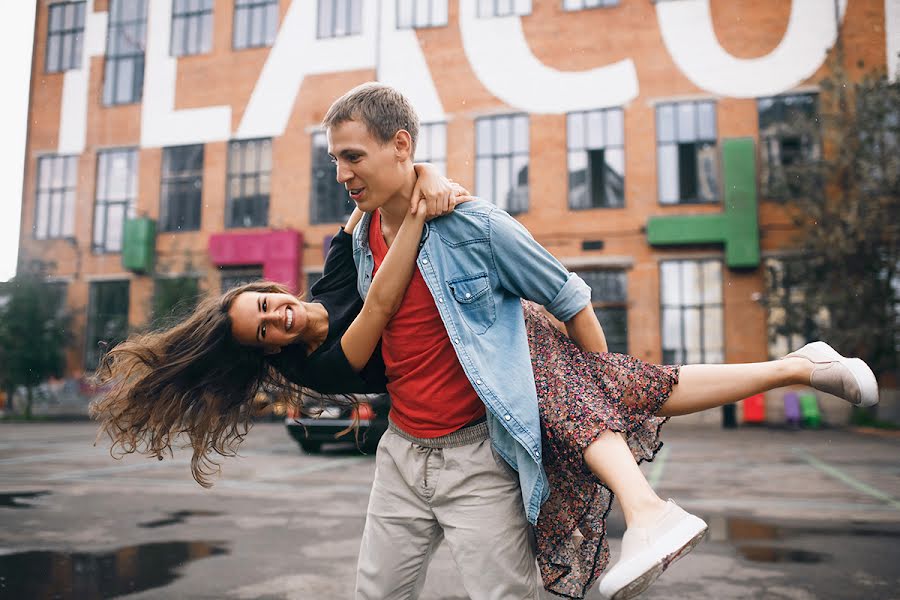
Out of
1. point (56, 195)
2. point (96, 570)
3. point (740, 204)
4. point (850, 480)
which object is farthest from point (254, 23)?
point (96, 570)

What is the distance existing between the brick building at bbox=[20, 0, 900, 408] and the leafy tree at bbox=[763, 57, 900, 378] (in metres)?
0.77

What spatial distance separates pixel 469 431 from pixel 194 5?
797 inches

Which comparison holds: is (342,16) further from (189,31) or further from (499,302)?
(499,302)

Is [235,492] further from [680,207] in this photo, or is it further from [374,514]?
[680,207]

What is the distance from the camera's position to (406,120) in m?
2.04

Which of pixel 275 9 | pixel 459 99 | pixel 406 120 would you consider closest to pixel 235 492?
pixel 406 120

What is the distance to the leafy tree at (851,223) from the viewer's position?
51.3ft

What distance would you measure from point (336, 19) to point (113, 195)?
9.04 meters

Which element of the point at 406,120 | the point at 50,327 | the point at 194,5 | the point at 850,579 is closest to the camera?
the point at 406,120

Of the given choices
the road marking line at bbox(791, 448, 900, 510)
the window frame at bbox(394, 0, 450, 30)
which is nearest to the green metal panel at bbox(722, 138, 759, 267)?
the window frame at bbox(394, 0, 450, 30)

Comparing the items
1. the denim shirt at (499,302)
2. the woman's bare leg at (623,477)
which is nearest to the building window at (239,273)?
the denim shirt at (499,302)

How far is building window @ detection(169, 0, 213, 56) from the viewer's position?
62.2ft

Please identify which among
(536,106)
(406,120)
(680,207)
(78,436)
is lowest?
(78,436)

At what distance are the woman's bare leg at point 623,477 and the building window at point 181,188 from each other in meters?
20.8
